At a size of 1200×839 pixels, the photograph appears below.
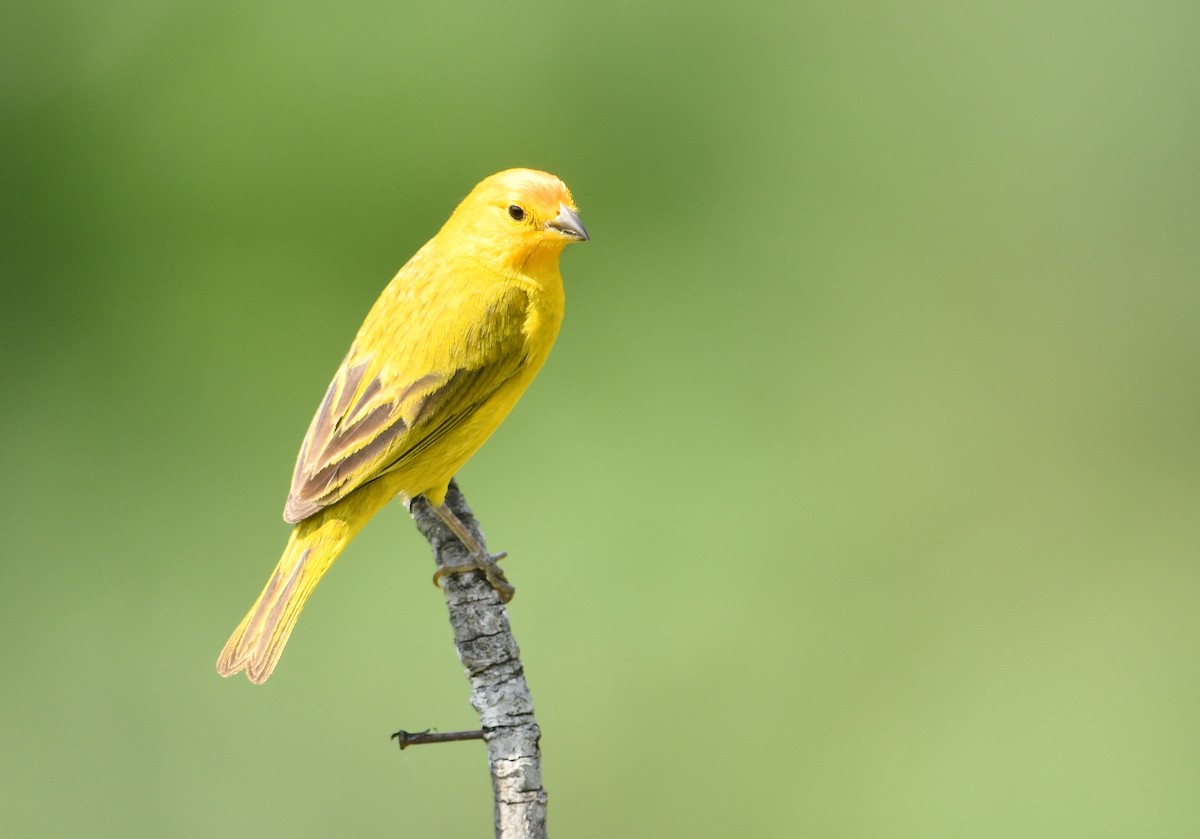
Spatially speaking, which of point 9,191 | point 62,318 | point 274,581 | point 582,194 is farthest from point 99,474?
point 274,581

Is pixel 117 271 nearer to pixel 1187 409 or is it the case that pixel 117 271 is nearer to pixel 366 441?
pixel 366 441

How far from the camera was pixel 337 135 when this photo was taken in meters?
6.38

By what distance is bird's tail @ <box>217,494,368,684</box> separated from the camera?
3539mm

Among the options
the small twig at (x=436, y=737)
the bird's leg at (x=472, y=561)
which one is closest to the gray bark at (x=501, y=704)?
the small twig at (x=436, y=737)

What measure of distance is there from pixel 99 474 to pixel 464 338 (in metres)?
2.98

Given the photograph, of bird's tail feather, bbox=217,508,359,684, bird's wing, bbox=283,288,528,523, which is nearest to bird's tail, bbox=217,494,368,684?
bird's tail feather, bbox=217,508,359,684

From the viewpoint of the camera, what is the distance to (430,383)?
12.5ft

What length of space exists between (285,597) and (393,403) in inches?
23.1

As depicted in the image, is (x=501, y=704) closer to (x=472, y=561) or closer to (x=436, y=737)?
(x=436, y=737)

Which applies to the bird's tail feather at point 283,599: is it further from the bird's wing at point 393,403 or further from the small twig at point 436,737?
the small twig at point 436,737

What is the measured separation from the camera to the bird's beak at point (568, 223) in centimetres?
396

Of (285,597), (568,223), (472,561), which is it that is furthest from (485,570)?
(568,223)

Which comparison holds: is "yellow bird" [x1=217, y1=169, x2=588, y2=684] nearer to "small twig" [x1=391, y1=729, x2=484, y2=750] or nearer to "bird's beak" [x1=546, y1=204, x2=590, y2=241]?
"bird's beak" [x1=546, y1=204, x2=590, y2=241]

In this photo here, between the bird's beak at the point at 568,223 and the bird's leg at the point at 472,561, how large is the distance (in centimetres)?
86
